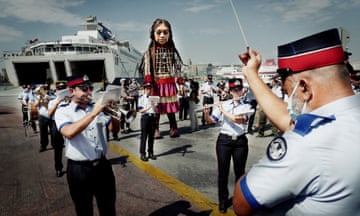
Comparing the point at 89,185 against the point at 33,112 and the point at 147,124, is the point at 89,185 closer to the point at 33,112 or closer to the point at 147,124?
the point at 147,124

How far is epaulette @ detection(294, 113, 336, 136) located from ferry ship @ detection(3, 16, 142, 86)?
1741 inches

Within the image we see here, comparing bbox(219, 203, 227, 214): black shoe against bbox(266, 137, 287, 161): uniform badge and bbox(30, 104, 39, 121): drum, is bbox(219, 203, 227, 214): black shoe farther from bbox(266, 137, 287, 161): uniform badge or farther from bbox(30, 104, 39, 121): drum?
bbox(30, 104, 39, 121): drum

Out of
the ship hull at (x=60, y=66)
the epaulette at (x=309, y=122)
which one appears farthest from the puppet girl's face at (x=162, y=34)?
the ship hull at (x=60, y=66)

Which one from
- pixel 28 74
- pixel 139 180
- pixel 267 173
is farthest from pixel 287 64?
pixel 28 74

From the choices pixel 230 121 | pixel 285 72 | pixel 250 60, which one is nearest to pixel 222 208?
pixel 230 121

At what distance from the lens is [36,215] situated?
3367mm

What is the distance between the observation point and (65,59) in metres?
42.2

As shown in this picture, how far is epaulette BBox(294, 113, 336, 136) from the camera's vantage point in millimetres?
1006

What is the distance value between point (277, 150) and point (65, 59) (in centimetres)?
4757

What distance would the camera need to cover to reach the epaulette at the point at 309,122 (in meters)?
1.01

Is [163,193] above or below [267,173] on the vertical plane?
below

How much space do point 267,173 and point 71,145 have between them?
2.37 metres

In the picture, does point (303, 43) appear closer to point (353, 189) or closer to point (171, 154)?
point (353, 189)

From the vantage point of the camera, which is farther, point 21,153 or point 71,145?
point 21,153
